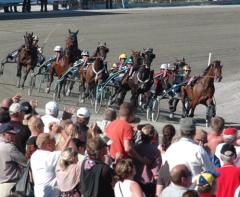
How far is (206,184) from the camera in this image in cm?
945

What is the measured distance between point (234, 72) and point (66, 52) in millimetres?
9065

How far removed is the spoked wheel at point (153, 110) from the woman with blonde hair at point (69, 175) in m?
13.9

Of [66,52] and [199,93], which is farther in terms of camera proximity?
[66,52]

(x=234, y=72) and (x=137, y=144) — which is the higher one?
(x=137, y=144)

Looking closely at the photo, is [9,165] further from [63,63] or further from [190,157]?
[63,63]

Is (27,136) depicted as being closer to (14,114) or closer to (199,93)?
(14,114)

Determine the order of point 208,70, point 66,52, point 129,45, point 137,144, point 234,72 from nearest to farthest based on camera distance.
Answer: point 137,144, point 208,70, point 66,52, point 234,72, point 129,45

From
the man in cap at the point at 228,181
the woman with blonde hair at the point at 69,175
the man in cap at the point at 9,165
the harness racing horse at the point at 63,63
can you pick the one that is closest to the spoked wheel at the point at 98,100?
the harness racing horse at the point at 63,63

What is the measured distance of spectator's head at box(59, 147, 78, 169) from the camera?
1062 cm

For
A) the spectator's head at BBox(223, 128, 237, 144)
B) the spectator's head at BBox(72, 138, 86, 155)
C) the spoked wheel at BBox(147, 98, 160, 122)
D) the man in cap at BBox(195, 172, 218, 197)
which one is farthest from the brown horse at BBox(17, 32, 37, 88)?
the man in cap at BBox(195, 172, 218, 197)

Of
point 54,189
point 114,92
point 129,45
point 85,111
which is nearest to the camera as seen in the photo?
point 54,189

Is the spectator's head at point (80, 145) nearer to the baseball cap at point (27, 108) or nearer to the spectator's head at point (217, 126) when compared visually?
the spectator's head at point (217, 126)

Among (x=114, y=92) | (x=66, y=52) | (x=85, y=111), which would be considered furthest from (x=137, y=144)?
(x=66, y=52)

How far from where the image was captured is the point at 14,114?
1295 cm
